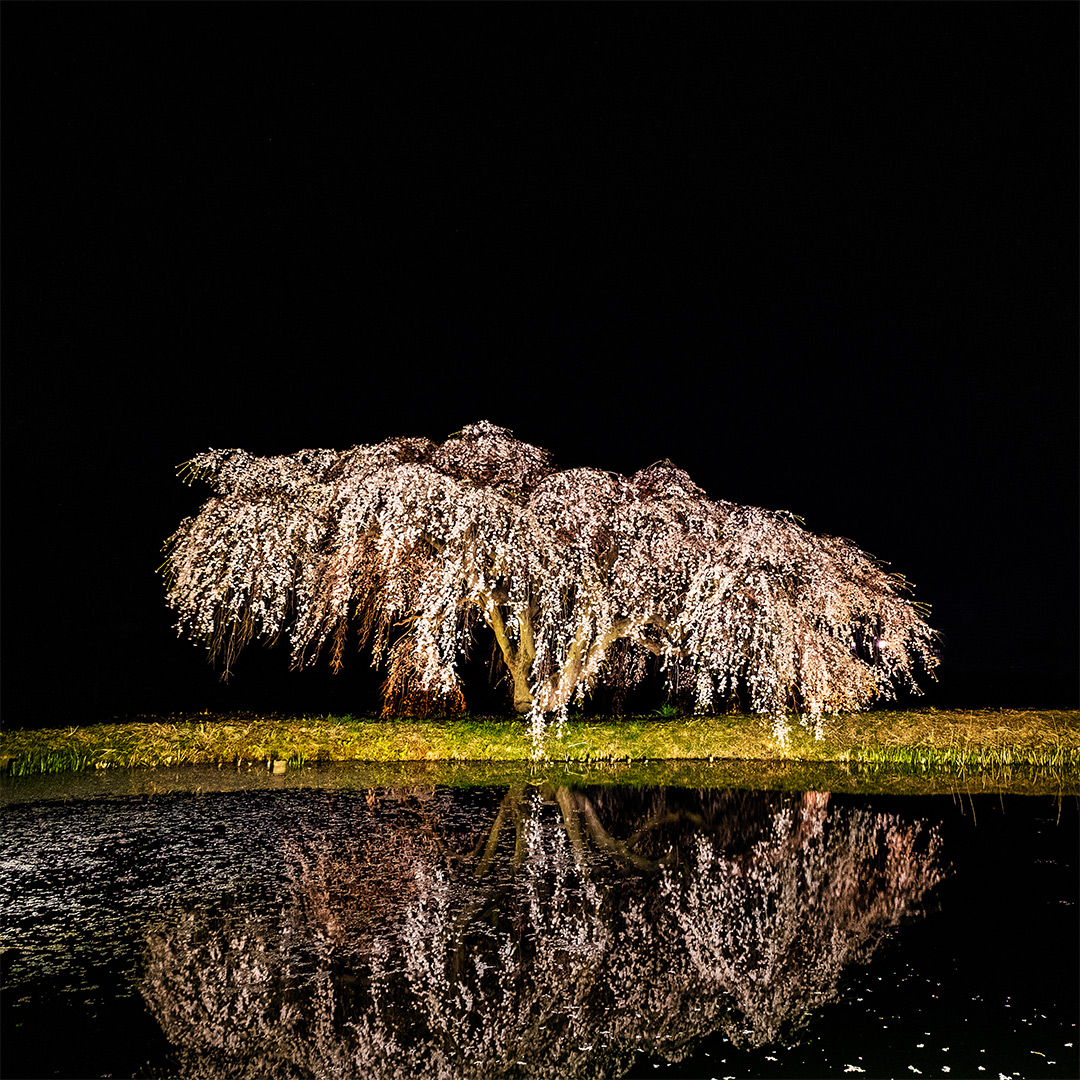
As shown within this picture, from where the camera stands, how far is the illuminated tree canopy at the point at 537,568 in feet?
38.3

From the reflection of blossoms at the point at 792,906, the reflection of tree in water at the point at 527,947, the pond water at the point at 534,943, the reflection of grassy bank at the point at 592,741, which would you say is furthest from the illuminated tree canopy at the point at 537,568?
the reflection of tree in water at the point at 527,947

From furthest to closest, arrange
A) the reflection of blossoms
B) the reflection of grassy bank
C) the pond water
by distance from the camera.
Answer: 1. the reflection of grassy bank
2. the reflection of blossoms
3. the pond water

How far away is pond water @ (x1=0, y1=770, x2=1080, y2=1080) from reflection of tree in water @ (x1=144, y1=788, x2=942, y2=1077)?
0.02 metres

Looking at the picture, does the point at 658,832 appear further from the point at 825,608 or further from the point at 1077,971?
→ the point at 825,608

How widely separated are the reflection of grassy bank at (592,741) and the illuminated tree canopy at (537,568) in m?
0.77

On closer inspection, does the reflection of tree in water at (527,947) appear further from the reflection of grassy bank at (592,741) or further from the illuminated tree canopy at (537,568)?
the reflection of grassy bank at (592,741)

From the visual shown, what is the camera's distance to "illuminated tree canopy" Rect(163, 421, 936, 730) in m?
11.7

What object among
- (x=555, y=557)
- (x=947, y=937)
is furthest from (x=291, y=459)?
(x=947, y=937)

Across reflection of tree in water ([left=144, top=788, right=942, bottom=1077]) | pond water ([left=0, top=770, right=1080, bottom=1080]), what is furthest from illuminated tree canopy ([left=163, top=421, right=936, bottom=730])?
reflection of tree in water ([left=144, top=788, right=942, bottom=1077])

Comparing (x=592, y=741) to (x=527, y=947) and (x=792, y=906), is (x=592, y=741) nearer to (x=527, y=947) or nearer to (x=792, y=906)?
(x=792, y=906)

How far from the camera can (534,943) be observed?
5.54 meters

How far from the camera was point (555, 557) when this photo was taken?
1203cm

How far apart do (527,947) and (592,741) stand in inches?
301

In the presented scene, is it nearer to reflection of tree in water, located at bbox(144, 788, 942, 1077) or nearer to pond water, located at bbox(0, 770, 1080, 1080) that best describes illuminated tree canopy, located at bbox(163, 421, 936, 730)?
pond water, located at bbox(0, 770, 1080, 1080)
